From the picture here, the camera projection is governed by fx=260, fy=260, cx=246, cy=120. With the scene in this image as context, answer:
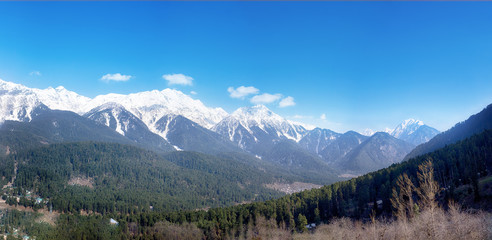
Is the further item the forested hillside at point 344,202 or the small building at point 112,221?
the small building at point 112,221

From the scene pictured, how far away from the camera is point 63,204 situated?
136000mm

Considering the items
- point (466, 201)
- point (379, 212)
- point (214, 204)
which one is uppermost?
point (466, 201)

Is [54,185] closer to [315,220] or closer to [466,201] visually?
[315,220]

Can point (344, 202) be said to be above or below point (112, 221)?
above

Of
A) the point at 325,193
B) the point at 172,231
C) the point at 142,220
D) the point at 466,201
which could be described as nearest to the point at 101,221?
the point at 142,220

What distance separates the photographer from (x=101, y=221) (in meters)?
110

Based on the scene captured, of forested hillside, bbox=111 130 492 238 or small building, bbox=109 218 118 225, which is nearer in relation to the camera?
forested hillside, bbox=111 130 492 238

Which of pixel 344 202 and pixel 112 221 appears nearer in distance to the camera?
pixel 344 202

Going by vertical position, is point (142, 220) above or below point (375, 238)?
below

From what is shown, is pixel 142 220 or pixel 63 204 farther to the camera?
pixel 63 204

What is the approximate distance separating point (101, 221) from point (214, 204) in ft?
319

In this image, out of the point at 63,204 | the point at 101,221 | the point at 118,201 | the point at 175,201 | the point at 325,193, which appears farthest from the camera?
the point at 175,201

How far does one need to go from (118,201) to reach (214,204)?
68.0m

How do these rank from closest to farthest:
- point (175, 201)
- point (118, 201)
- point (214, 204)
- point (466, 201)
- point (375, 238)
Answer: point (375, 238)
point (466, 201)
point (118, 201)
point (175, 201)
point (214, 204)
